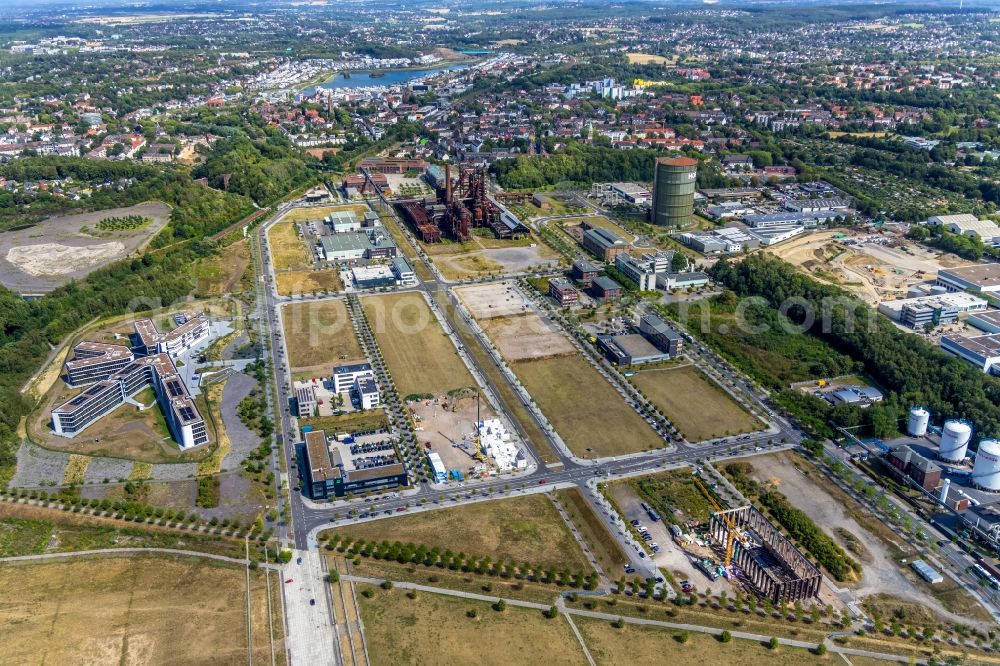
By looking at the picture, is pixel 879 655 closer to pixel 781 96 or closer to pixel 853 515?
pixel 853 515

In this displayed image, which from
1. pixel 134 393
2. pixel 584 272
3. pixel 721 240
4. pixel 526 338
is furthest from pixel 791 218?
pixel 134 393

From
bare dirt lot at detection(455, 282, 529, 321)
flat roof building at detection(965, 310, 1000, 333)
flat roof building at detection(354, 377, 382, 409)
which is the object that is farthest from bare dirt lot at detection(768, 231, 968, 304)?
flat roof building at detection(354, 377, 382, 409)

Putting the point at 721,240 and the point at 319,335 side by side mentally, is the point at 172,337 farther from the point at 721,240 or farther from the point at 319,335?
the point at 721,240

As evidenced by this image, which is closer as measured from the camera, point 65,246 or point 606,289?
point 606,289

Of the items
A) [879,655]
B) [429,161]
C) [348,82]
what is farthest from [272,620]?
[348,82]

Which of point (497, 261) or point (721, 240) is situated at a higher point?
point (721, 240)

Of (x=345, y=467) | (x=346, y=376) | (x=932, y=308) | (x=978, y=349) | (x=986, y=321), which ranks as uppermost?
(x=978, y=349)
